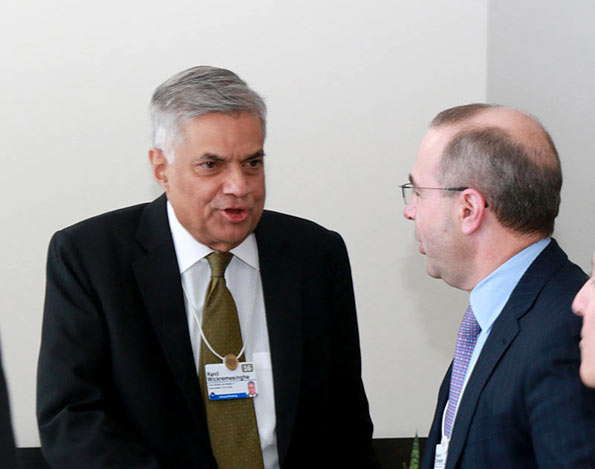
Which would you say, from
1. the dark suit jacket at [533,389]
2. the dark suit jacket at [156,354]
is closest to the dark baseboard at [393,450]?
the dark suit jacket at [156,354]

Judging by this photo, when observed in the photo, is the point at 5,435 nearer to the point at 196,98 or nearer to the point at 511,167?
the point at 511,167

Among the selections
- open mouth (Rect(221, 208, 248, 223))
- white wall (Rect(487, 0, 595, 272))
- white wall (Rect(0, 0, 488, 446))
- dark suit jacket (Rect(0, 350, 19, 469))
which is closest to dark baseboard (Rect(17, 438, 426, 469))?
white wall (Rect(0, 0, 488, 446))

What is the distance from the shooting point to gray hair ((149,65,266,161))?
85.0 inches

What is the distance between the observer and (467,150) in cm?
195

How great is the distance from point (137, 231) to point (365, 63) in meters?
2.04

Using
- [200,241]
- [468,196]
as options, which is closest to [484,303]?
[468,196]

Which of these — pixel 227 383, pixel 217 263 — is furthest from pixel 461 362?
pixel 217 263

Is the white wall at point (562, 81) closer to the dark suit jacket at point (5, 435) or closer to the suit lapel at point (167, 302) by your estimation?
the suit lapel at point (167, 302)

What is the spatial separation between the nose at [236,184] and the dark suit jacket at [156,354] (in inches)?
9.9

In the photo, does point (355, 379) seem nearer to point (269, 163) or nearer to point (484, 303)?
point (484, 303)

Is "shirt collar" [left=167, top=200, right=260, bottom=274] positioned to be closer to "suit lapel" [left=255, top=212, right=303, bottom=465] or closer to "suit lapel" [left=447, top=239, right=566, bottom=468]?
"suit lapel" [left=255, top=212, right=303, bottom=465]

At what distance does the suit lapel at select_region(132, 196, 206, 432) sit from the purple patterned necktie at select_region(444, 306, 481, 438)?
0.65 meters

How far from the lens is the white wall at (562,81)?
321 cm

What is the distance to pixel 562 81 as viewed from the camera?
3402mm
